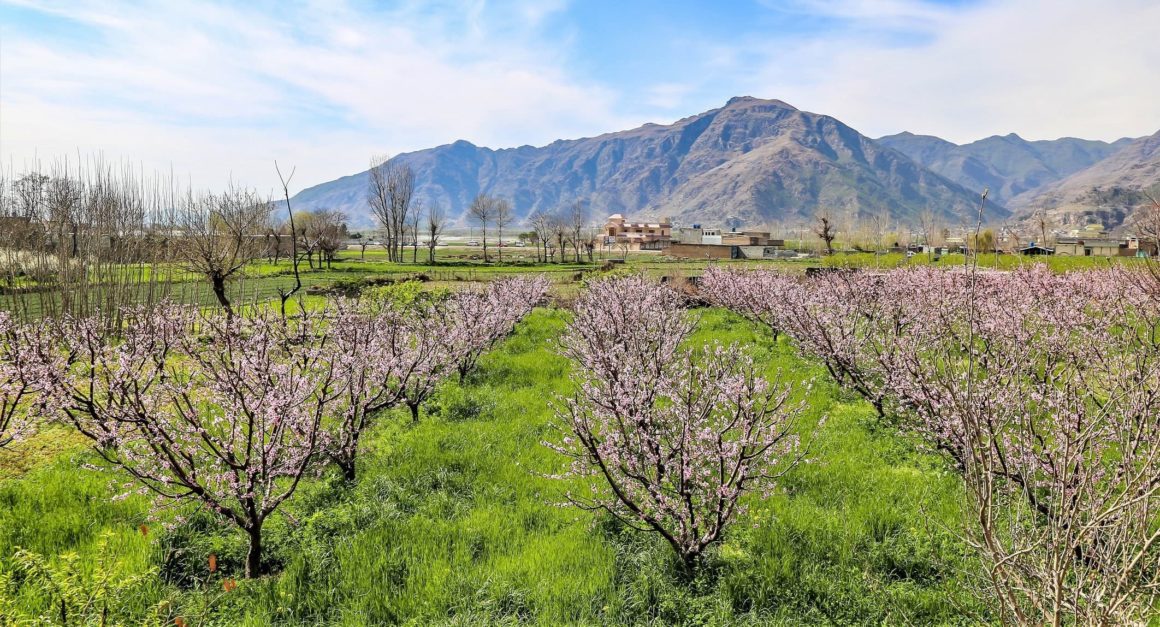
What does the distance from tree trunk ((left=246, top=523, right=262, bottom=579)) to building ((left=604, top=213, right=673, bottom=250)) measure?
126m

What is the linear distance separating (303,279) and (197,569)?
1841 inches

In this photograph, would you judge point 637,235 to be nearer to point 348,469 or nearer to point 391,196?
point 391,196

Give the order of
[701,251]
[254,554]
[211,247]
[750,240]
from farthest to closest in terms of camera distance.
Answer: [750,240] < [701,251] < [211,247] < [254,554]

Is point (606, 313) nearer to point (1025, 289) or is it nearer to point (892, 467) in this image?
point (892, 467)

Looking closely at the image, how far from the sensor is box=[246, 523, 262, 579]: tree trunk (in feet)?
18.9

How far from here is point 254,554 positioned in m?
5.83

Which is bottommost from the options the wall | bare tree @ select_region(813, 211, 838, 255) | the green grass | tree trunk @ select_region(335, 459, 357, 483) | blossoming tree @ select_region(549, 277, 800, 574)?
tree trunk @ select_region(335, 459, 357, 483)

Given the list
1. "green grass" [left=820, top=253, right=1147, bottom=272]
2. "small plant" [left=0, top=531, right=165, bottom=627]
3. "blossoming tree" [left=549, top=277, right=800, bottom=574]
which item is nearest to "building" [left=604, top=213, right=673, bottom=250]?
"green grass" [left=820, top=253, right=1147, bottom=272]

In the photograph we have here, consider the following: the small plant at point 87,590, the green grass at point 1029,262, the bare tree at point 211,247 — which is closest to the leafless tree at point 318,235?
the bare tree at point 211,247

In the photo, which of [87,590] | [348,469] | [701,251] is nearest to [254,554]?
[87,590]

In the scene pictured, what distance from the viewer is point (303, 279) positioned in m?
47.8

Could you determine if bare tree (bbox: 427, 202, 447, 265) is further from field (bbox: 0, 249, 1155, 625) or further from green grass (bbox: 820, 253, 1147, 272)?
field (bbox: 0, 249, 1155, 625)

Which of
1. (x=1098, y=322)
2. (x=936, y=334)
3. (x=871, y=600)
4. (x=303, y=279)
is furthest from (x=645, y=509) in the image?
(x=303, y=279)

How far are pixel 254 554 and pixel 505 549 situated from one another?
269 cm
